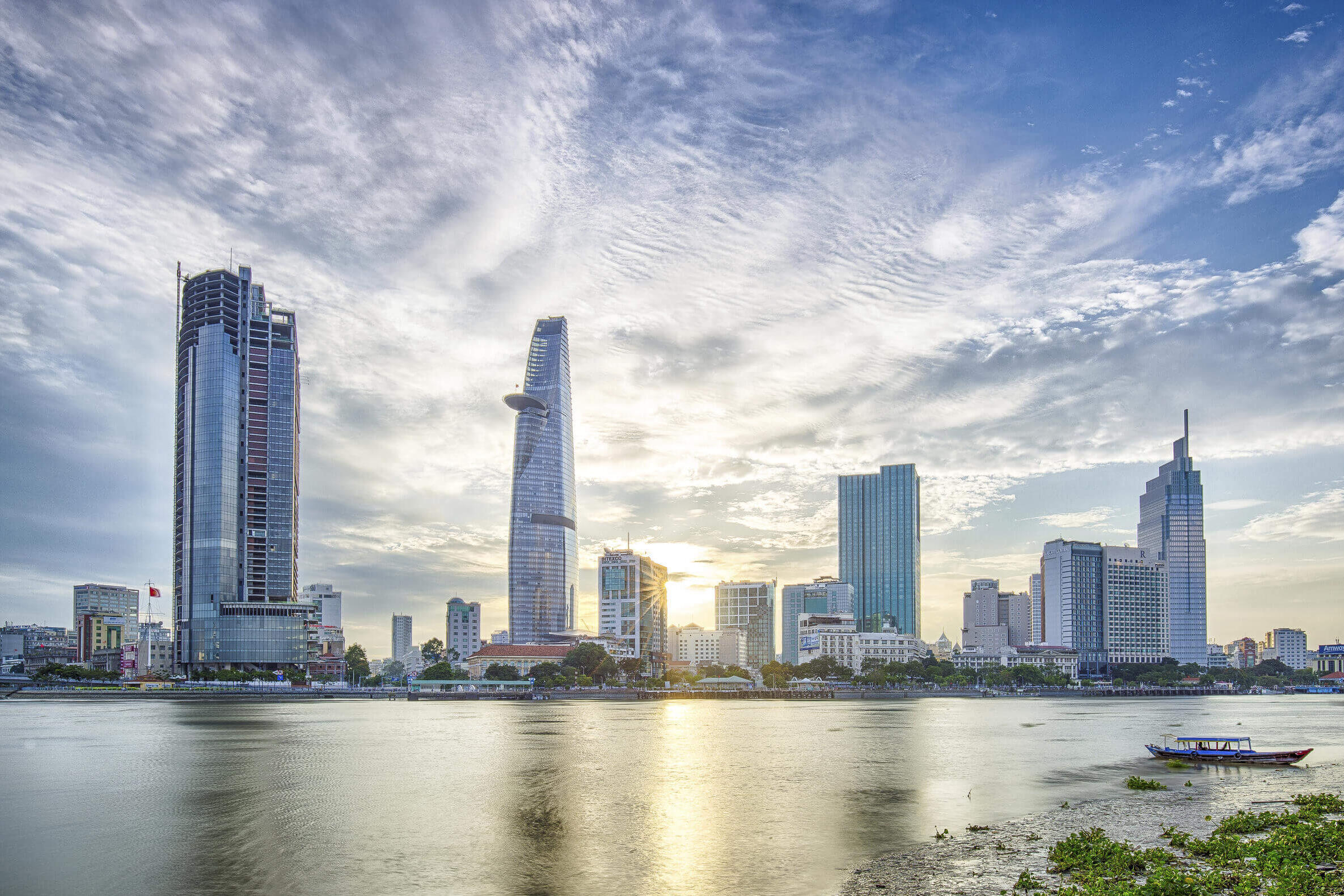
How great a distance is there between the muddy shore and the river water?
1732 mm

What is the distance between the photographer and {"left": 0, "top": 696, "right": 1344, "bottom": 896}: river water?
41.2m

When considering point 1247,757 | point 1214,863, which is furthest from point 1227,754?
point 1214,863

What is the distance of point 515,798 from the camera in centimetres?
6075

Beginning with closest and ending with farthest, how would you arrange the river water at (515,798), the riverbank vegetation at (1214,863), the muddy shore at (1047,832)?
the riverbank vegetation at (1214,863) < the muddy shore at (1047,832) < the river water at (515,798)

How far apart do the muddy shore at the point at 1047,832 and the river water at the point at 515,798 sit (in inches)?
68.2

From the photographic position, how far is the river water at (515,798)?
135ft

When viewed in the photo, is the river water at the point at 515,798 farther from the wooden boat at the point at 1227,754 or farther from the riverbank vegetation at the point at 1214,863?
the riverbank vegetation at the point at 1214,863

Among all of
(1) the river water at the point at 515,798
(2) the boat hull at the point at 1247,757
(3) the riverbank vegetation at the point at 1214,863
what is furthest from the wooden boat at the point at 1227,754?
(3) the riverbank vegetation at the point at 1214,863

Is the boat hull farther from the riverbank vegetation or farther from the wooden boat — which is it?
the riverbank vegetation

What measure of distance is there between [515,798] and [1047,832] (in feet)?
104

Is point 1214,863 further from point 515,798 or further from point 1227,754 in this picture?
point 1227,754

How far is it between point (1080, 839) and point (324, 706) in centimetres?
17164

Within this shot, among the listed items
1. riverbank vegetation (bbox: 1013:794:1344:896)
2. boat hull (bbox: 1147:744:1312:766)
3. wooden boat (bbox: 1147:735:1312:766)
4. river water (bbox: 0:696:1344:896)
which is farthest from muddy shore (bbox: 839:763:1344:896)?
wooden boat (bbox: 1147:735:1312:766)

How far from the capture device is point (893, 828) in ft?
163
